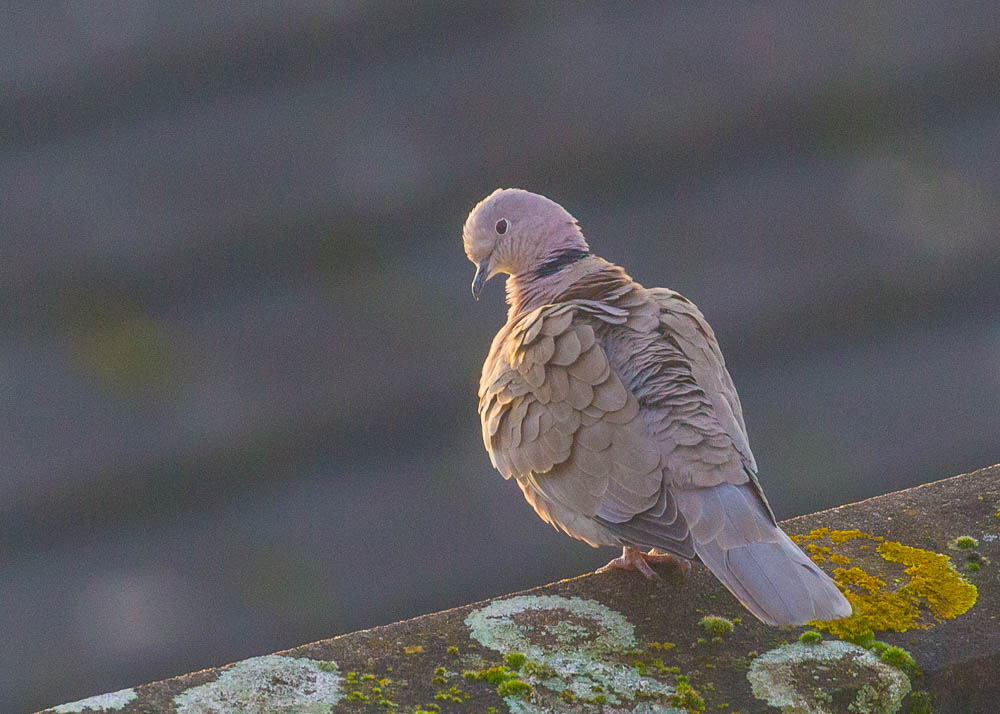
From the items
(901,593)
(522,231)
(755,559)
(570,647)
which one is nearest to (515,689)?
(570,647)

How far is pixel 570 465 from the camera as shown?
5.38ft

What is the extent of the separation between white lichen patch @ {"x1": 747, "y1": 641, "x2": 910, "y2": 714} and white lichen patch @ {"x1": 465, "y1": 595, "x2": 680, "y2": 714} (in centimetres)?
11

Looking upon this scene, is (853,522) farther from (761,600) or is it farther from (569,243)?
(569,243)

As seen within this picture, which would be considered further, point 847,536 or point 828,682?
point 847,536

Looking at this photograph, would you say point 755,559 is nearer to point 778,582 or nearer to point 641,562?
point 778,582

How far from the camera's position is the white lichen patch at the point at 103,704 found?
3.53ft

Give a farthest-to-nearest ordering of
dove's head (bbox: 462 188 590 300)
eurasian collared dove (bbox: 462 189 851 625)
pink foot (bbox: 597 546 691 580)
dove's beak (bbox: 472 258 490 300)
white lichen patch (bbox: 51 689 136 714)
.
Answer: dove's beak (bbox: 472 258 490 300)
dove's head (bbox: 462 188 590 300)
pink foot (bbox: 597 546 691 580)
eurasian collared dove (bbox: 462 189 851 625)
white lichen patch (bbox: 51 689 136 714)

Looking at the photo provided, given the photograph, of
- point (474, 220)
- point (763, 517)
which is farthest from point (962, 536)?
point (474, 220)

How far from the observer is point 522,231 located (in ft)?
7.11

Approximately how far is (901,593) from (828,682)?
0.73 feet

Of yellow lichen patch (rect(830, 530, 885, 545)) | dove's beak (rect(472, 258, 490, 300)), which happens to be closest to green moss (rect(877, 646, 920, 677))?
yellow lichen patch (rect(830, 530, 885, 545))

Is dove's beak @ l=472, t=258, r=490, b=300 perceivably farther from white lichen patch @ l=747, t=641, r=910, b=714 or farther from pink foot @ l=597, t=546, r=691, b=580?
white lichen patch @ l=747, t=641, r=910, b=714

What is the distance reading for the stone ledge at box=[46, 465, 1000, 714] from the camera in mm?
1142

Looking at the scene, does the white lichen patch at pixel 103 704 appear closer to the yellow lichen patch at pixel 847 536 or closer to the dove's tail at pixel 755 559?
the dove's tail at pixel 755 559
